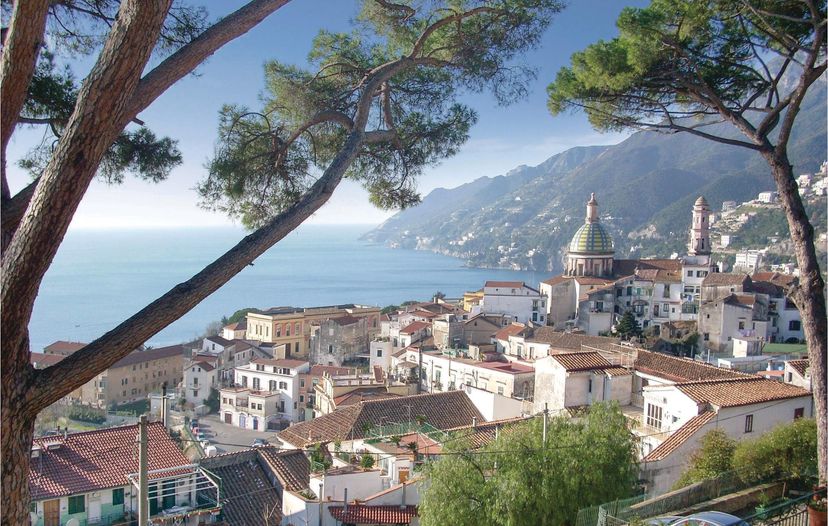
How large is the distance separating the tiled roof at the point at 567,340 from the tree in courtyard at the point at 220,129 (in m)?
19.9

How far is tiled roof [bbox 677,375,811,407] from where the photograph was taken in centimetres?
1147

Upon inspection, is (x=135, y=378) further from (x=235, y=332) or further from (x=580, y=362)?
(x=580, y=362)

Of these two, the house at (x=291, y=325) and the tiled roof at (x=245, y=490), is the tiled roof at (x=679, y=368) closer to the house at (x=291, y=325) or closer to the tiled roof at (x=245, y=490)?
the tiled roof at (x=245, y=490)

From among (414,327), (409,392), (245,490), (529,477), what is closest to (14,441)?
(529,477)

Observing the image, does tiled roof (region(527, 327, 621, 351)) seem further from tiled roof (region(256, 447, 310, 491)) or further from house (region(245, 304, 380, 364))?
house (region(245, 304, 380, 364))

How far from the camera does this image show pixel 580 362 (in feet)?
49.2

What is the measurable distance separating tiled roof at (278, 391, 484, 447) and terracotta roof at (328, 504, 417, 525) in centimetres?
531

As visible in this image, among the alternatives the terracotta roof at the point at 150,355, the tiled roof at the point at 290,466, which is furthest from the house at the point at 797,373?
the terracotta roof at the point at 150,355

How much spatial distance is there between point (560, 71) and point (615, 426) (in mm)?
4749

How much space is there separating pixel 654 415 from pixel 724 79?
682 centimetres

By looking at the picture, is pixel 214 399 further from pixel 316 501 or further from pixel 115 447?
pixel 316 501

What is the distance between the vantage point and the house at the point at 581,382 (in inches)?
572

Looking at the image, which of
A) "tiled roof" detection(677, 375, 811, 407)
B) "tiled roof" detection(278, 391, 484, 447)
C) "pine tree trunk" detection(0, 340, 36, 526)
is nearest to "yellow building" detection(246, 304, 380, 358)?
"tiled roof" detection(278, 391, 484, 447)

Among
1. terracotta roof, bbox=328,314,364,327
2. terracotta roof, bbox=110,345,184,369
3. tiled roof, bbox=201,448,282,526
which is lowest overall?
terracotta roof, bbox=110,345,184,369
